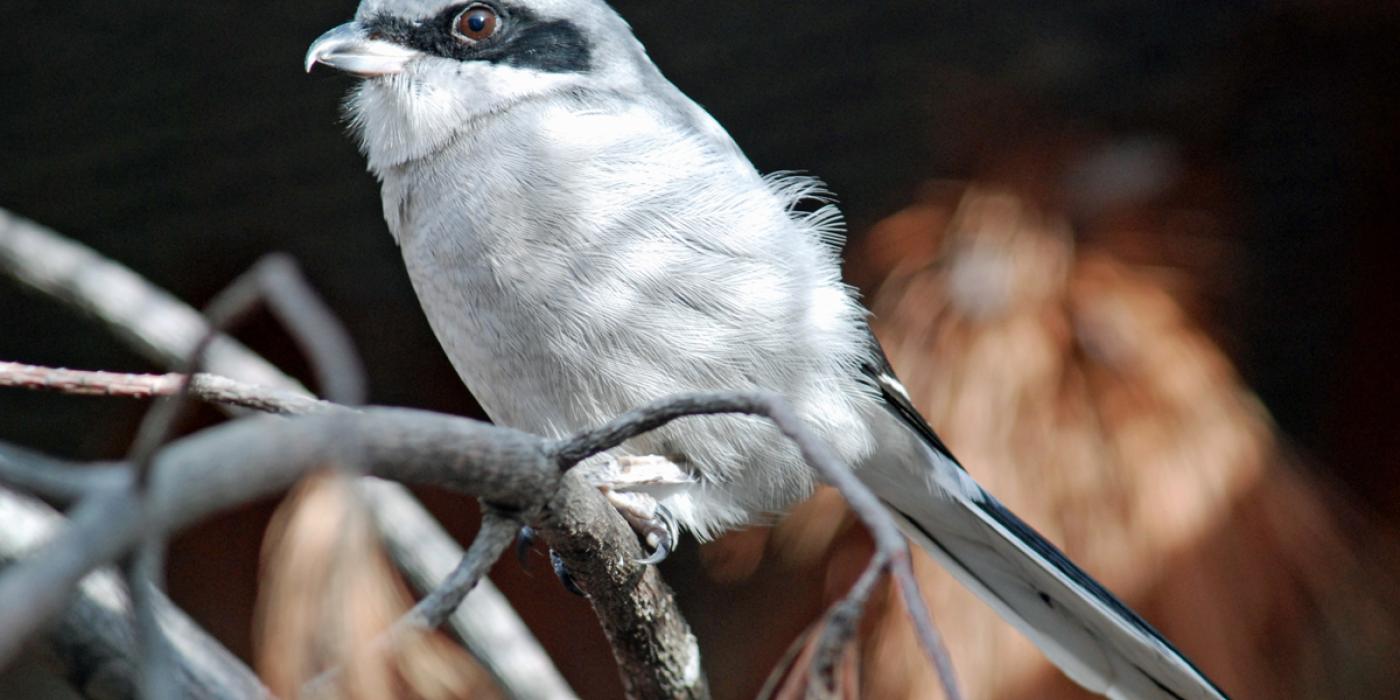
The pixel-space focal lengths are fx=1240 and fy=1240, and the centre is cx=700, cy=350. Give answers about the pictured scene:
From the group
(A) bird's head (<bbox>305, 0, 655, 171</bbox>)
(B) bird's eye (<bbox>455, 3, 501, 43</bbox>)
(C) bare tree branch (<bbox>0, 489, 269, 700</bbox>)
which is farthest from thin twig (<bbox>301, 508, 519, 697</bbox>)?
(B) bird's eye (<bbox>455, 3, 501, 43</bbox>)

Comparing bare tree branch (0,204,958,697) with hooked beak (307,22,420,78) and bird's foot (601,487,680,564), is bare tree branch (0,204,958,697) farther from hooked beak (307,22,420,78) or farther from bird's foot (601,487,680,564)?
hooked beak (307,22,420,78)

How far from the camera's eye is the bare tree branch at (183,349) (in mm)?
1913

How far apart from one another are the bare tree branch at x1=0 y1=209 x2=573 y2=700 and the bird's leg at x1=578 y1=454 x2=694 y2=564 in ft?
1.52

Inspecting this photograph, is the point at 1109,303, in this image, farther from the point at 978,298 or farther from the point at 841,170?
the point at 841,170

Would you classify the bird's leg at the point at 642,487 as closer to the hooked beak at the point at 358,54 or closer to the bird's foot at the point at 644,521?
the bird's foot at the point at 644,521

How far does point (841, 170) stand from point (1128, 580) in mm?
1161

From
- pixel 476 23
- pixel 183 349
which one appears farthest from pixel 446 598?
pixel 183 349

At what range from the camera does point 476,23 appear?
1.74 meters

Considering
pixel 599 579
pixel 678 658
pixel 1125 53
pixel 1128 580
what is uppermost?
pixel 1125 53

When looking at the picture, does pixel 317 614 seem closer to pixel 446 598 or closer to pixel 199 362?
pixel 446 598

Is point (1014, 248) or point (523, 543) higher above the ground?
point (1014, 248)

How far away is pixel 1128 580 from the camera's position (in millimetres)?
2195

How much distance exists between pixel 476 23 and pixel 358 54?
172 millimetres

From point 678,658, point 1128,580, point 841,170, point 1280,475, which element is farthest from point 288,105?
point 1280,475
